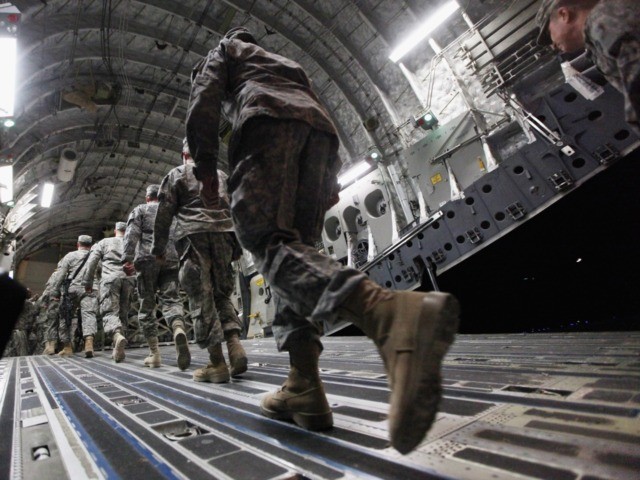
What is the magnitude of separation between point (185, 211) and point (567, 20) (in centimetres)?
271

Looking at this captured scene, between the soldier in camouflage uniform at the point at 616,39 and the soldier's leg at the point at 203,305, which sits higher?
the soldier in camouflage uniform at the point at 616,39

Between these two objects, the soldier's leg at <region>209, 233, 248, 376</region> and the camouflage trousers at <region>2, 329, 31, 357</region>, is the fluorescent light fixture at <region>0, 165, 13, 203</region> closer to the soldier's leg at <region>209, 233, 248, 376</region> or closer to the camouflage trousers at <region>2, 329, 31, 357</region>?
the camouflage trousers at <region>2, 329, 31, 357</region>

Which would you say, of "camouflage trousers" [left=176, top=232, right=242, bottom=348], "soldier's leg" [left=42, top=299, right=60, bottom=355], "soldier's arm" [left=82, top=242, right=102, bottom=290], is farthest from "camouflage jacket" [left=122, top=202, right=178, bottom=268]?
"soldier's leg" [left=42, top=299, right=60, bottom=355]

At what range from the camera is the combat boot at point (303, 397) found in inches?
48.4

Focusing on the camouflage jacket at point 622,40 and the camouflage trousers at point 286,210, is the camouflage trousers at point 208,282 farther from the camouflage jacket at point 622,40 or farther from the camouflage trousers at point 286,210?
the camouflage jacket at point 622,40

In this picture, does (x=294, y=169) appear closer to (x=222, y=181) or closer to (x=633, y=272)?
(x=222, y=181)

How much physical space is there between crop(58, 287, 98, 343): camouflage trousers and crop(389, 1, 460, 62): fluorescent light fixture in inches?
339

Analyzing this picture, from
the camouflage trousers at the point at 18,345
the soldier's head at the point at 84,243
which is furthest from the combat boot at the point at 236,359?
the camouflage trousers at the point at 18,345

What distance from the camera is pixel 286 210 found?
130cm

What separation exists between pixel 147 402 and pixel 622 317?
6460mm

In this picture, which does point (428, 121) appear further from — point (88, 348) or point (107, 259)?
point (88, 348)

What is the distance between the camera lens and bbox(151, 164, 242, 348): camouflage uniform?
2562 millimetres

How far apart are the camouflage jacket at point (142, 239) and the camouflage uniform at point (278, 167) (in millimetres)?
2775

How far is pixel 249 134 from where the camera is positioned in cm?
137
